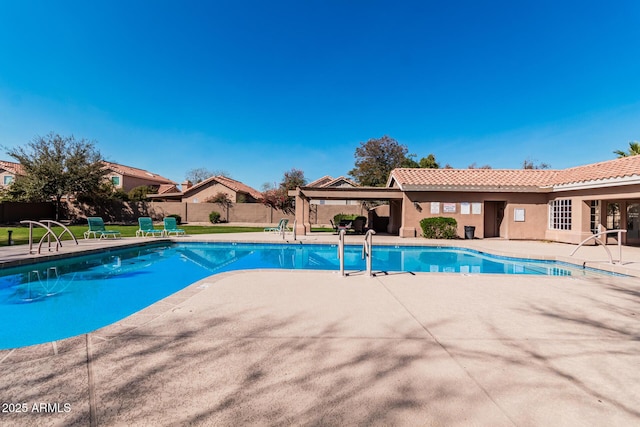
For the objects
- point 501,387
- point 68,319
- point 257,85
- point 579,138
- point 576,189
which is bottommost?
point 68,319

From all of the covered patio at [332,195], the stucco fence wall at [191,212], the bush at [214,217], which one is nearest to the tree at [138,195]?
the stucco fence wall at [191,212]

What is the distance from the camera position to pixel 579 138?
2583 cm

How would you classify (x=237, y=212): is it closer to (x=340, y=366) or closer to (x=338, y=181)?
(x=338, y=181)

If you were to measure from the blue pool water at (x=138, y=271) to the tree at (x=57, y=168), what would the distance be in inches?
746

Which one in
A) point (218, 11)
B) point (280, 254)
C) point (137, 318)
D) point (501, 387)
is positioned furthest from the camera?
point (218, 11)

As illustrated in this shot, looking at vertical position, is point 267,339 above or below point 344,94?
below

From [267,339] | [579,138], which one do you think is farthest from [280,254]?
[579,138]

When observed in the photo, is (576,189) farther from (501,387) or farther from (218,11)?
(218,11)

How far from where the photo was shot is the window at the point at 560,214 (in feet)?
50.5

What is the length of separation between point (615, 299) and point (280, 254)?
10.5 meters

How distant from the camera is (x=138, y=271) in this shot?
937 centimetres

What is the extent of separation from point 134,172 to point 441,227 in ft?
139

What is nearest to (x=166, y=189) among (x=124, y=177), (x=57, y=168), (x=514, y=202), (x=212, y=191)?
(x=124, y=177)

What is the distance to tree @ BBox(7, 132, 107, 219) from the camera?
2503cm
